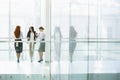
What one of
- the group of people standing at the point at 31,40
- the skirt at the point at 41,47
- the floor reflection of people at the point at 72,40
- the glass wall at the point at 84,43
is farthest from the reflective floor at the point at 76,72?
the group of people standing at the point at 31,40

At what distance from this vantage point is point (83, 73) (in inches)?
344

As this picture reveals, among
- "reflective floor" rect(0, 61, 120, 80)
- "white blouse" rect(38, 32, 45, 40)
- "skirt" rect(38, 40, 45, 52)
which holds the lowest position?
"reflective floor" rect(0, 61, 120, 80)

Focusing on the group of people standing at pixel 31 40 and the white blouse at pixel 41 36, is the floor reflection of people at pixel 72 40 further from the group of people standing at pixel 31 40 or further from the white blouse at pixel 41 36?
the white blouse at pixel 41 36

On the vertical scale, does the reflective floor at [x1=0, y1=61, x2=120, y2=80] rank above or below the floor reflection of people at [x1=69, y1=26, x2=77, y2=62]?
below

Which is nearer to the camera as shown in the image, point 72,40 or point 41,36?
point 72,40

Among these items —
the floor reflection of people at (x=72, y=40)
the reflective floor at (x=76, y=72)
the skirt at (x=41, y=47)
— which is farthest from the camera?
the skirt at (x=41, y=47)

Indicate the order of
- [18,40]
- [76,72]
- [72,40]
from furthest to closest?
[18,40], [72,40], [76,72]

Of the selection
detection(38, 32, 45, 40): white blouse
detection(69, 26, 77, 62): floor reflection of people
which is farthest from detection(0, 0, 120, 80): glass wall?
detection(38, 32, 45, 40): white blouse

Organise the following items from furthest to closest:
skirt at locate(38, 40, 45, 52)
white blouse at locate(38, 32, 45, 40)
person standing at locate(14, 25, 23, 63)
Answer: person standing at locate(14, 25, 23, 63), white blouse at locate(38, 32, 45, 40), skirt at locate(38, 40, 45, 52)

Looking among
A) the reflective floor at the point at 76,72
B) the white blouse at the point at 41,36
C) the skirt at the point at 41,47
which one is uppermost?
the white blouse at the point at 41,36

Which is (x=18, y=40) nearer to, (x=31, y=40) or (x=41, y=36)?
(x=31, y=40)

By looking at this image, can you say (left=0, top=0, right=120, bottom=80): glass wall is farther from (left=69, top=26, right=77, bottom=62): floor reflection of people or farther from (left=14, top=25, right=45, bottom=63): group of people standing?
(left=14, top=25, right=45, bottom=63): group of people standing

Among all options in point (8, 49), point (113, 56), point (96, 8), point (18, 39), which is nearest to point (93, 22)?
point (96, 8)

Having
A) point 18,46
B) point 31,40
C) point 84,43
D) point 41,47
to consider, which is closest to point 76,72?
point 84,43
